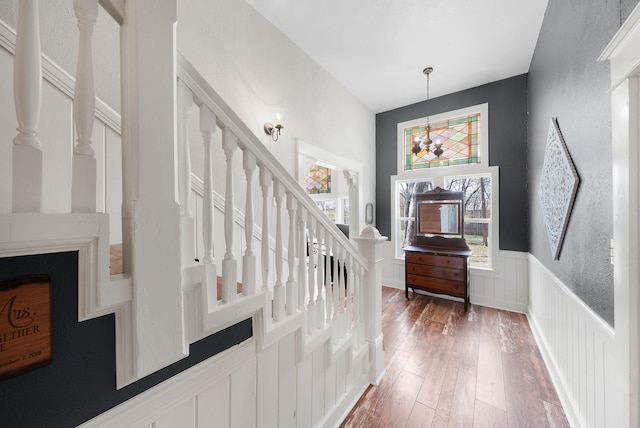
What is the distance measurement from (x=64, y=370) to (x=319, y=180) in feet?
18.3

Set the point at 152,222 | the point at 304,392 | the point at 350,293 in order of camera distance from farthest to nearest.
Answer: the point at 350,293, the point at 304,392, the point at 152,222

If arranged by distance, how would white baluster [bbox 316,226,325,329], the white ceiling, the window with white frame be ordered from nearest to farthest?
white baluster [bbox 316,226,325,329] < the white ceiling < the window with white frame

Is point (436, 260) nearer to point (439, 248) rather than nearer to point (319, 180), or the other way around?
point (439, 248)

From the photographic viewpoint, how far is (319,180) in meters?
5.96

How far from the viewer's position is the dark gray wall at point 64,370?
0.49 meters

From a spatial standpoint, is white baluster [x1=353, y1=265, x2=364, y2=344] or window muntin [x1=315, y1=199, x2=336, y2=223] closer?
white baluster [x1=353, y1=265, x2=364, y2=344]

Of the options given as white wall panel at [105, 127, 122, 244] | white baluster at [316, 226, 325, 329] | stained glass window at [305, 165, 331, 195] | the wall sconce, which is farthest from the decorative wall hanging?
stained glass window at [305, 165, 331, 195]

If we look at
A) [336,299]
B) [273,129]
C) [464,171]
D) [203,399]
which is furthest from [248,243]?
[464,171]

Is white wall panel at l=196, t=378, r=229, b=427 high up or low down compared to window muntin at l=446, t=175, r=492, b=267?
down

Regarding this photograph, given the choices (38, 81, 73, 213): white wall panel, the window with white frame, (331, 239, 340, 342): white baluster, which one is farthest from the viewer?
the window with white frame

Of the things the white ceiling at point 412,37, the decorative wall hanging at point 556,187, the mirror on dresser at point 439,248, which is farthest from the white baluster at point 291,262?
the mirror on dresser at point 439,248

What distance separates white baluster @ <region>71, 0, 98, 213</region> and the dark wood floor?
6.06ft

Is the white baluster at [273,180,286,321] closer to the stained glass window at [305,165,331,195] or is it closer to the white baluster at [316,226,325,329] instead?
the white baluster at [316,226,325,329]

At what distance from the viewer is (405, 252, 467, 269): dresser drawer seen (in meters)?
3.28
